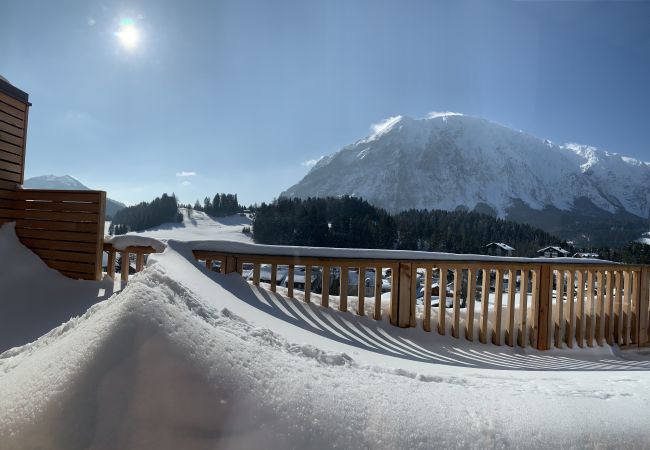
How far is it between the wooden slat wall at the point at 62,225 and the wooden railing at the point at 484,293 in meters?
2.02

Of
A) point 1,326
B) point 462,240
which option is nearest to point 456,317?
point 1,326

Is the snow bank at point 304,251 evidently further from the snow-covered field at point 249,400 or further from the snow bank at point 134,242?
the snow-covered field at point 249,400

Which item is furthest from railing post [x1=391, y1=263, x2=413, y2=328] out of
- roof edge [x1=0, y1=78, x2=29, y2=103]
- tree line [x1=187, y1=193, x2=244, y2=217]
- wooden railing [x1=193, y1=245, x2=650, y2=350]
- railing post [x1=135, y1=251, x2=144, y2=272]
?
tree line [x1=187, y1=193, x2=244, y2=217]

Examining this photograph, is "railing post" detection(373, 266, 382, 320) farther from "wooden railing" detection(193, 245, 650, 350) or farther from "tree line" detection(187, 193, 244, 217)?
"tree line" detection(187, 193, 244, 217)

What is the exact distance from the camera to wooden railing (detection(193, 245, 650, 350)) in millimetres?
3432

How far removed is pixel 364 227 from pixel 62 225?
51.8 m

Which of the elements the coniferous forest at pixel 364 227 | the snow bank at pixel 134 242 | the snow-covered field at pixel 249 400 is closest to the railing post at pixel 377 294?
the snow-covered field at pixel 249 400

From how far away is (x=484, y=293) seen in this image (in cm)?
373

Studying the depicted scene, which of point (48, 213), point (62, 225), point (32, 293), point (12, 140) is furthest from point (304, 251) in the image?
point (12, 140)

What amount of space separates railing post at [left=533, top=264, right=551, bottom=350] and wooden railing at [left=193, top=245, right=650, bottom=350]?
1cm

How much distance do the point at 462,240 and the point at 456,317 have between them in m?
47.4

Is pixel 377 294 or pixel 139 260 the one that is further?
pixel 139 260

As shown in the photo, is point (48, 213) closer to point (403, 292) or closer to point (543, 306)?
point (403, 292)

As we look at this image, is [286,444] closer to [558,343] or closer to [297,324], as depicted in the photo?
[297,324]
